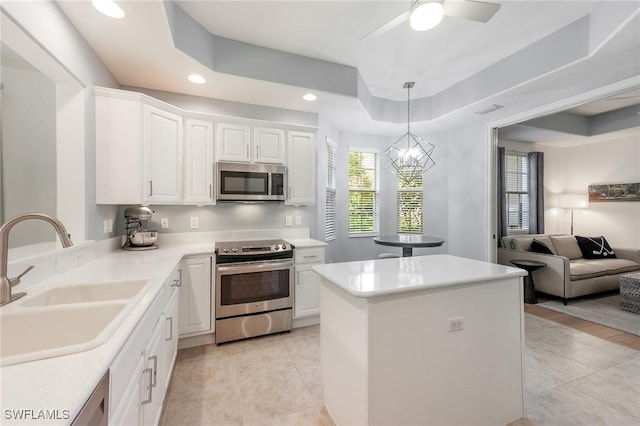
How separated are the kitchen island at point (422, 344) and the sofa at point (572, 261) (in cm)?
306

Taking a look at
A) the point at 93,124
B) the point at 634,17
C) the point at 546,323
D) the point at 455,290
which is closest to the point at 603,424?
the point at 455,290

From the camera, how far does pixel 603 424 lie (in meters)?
1.76

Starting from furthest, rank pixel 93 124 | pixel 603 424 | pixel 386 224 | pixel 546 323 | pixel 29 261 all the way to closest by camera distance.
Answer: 1. pixel 386 224
2. pixel 546 323
3. pixel 93 124
4. pixel 603 424
5. pixel 29 261

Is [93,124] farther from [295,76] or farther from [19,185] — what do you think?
[295,76]

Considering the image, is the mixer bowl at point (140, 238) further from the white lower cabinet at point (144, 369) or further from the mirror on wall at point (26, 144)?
the white lower cabinet at point (144, 369)

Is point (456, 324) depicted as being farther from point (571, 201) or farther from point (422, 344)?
point (571, 201)

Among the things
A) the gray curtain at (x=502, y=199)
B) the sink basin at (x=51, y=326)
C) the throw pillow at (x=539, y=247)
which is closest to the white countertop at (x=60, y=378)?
the sink basin at (x=51, y=326)

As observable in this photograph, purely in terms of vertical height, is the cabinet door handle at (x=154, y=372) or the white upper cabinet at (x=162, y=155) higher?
the white upper cabinet at (x=162, y=155)

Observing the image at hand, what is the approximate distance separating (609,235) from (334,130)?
555 cm

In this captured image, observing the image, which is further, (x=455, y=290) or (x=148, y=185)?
(x=148, y=185)

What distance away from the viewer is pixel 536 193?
17.8ft

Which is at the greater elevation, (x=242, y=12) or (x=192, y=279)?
(x=242, y=12)

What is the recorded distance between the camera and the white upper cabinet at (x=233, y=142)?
307 cm

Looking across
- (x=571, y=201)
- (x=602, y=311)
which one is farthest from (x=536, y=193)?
(x=602, y=311)
